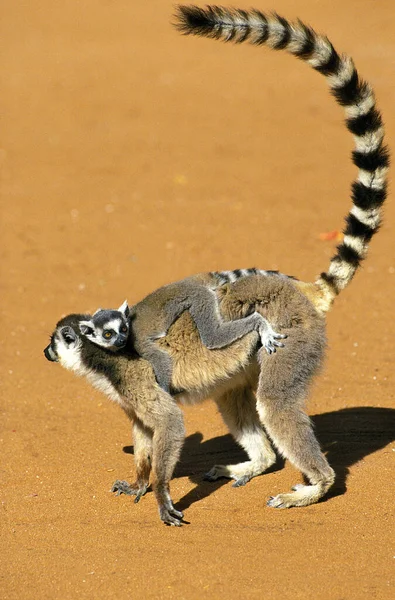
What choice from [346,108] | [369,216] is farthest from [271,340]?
[346,108]

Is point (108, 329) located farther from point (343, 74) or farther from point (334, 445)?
point (343, 74)

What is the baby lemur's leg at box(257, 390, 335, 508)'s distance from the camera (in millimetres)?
6969

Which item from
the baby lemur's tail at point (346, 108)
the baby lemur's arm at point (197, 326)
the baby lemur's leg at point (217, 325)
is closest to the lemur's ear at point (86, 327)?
the baby lemur's arm at point (197, 326)

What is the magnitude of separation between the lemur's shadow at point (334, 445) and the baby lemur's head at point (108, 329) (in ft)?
4.63

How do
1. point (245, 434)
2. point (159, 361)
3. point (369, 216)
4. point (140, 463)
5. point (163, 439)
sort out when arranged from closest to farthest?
point (163, 439) < point (159, 361) < point (369, 216) < point (140, 463) < point (245, 434)

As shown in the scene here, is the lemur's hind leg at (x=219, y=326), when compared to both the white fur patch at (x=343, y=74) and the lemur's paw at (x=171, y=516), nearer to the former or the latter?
the lemur's paw at (x=171, y=516)

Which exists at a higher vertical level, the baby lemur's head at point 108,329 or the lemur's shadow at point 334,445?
the baby lemur's head at point 108,329

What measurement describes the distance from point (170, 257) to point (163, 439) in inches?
277

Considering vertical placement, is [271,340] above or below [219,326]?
below

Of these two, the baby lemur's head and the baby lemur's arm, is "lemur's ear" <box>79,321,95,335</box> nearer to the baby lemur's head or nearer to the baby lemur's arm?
the baby lemur's head

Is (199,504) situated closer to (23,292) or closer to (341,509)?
(341,509)

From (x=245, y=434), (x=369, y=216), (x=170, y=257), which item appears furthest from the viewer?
(x=170, y=257)

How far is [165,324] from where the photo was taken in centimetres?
741

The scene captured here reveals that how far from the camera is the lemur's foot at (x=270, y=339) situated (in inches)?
278
